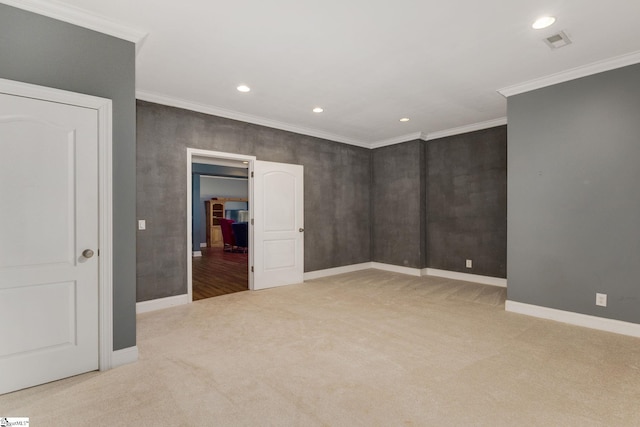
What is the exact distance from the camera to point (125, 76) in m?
2.50

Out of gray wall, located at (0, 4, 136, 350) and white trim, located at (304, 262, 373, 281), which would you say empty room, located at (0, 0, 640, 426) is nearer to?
gray wall, located at (0, 4, 136, 350)

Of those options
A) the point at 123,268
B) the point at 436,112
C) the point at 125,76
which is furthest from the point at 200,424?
the point at 436,112

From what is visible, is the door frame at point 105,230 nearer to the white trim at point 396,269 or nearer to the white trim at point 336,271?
the white trim at point 336,271

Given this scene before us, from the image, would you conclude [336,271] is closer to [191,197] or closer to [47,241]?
[191,197]

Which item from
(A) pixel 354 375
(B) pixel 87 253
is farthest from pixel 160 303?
(A) pixel 354 375

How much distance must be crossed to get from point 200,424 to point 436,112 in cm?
469

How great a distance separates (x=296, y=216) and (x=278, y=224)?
379 mm

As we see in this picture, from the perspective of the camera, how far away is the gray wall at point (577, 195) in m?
3.04

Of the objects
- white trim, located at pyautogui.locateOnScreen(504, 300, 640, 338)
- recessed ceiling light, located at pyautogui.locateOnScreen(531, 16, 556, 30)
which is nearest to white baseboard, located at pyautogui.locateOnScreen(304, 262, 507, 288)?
white trim, located at pyautogui.locateOnScreen(504, 300, 640, 338)

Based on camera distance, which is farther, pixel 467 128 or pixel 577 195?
pixel 467 128

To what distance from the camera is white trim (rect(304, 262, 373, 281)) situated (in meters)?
5.65

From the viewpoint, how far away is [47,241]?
2.17 metres

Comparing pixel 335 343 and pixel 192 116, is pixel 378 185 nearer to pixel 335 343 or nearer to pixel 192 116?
pixel 192 116

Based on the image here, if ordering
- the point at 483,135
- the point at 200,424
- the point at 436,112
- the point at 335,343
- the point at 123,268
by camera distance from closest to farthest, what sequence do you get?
the point at 200,424
the point at 123,268
the point at 335,343
the point at 436,112
the point at 483,135
